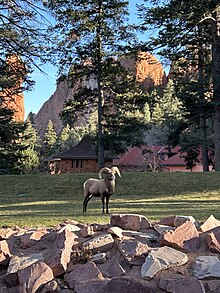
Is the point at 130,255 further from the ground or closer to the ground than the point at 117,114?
closer to the ground

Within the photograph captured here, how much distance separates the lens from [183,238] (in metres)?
4.71

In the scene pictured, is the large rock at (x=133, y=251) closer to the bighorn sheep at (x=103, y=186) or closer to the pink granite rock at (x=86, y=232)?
the pink granite rock at (x=86, y=232)

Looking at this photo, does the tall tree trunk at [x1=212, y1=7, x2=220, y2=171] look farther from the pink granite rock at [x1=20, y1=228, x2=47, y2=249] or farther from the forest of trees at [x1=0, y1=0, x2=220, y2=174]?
the pink granite rock at [x1=20, y1=228, x2=47, y2=249]

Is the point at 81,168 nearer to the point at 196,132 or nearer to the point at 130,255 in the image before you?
the point at 196,132

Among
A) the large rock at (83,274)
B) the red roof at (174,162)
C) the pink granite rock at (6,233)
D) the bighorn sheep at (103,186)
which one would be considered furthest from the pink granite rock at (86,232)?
the red roof at (174,162)

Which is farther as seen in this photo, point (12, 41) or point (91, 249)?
point (12, 41)

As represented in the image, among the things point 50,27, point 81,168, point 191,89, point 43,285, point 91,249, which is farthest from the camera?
point 81,168

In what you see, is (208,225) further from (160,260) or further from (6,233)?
(6,233)

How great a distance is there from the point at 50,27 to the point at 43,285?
12.1ft

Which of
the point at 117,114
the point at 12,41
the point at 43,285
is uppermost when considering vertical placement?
the point at 117,114

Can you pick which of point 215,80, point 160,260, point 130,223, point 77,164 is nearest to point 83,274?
point 160,260

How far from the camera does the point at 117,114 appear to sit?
2670cm

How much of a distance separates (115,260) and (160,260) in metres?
0.53

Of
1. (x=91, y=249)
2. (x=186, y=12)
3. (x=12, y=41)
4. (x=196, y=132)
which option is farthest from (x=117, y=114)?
(x=91, y=249)
